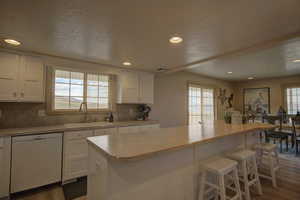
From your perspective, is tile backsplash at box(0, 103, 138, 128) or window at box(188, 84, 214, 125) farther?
window at box(188, 84, 214, 125)

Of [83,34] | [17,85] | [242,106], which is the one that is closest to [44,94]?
[17,85]

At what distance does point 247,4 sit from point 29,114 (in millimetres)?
3691

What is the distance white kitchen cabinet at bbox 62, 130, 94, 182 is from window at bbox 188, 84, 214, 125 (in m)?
3.61

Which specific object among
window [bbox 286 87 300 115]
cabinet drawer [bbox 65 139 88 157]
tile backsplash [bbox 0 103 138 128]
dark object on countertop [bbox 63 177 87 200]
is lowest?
dark object on countertop [bbox 63 177 87 200]

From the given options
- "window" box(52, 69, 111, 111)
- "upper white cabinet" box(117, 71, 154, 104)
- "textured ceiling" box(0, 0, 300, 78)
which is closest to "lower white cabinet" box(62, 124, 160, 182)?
"window" box(52, 69, 111, 111)

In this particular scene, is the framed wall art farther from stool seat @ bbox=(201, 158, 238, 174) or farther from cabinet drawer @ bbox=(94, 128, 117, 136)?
cabinet drawer @ bbox=(94, 128, 117, 136)

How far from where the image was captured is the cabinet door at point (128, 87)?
3.62m

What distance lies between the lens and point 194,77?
5250mm

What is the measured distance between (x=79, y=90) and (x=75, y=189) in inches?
77.2

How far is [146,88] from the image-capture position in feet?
12.9

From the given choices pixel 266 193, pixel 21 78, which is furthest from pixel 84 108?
pixel 266 193

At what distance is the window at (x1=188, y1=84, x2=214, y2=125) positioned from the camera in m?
5.22

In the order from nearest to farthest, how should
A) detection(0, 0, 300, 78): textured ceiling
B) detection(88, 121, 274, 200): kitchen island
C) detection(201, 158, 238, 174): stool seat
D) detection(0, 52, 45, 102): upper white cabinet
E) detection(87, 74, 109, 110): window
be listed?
detection(88, 121, 274, 200): kitchen island < detection(0, 0, 300, 78): textured ceiling < detection(201, 158, 238, 174): stool seat < detection(0, 52, 45, 102): upper white cabinet < detection(87, 74, 109, 110): window

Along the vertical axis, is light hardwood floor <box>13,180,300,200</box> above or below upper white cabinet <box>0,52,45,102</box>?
below
